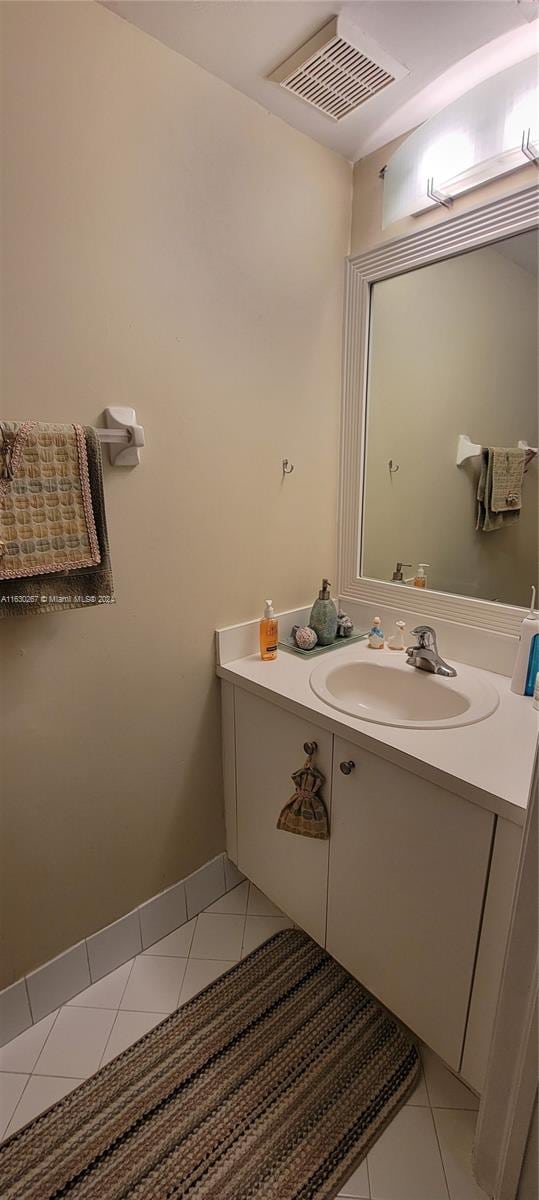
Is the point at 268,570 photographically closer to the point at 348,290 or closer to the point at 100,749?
the point at 100,749

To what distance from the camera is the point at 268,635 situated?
1502 mm

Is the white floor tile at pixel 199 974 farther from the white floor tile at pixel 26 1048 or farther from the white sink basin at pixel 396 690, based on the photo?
the white sink basin at pixel 396 690

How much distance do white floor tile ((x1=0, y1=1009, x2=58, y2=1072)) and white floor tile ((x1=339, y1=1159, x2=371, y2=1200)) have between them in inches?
27.8

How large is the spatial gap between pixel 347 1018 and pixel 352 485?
1.43 meters

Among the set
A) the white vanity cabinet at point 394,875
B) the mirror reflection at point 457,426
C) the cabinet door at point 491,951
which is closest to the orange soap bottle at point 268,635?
the white vanity cabinet at point 394,875

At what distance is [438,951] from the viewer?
1.05 meters

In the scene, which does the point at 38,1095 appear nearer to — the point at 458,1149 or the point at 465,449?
the point at 458,1149

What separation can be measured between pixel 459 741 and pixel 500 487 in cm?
65

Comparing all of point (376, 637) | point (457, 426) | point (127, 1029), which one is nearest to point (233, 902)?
point (127, 1029)

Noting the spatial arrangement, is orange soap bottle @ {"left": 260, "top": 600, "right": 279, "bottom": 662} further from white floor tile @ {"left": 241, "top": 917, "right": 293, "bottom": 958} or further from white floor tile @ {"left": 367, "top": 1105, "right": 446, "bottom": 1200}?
white floor tile @ {"left": 367, "top": 1105, "right": 446, "bottom": 1200}

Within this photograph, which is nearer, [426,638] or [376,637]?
[426,638]

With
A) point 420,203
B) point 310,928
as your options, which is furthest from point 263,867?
point 420,203

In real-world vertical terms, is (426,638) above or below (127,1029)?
above

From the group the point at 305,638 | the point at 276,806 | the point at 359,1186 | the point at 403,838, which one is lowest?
Result: the point at 359,1186
